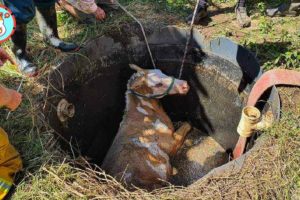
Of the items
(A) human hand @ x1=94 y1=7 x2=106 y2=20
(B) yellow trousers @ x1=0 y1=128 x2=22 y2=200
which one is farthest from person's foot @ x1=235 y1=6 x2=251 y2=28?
(B) yellow trousers @ x1=0 y1=128 x2=22 y2=200

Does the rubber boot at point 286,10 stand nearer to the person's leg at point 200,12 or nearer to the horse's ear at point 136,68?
the person's leg at point 200,12

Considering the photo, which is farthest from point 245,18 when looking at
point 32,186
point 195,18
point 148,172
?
point 32,186

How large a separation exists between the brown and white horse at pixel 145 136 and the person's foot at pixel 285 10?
1742 millimetres

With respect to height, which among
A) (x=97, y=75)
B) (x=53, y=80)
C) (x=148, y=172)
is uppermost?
(x=53, y=80)

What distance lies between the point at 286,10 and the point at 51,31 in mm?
3362

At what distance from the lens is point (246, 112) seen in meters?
3.88

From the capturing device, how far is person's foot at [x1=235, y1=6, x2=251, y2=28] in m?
5.18

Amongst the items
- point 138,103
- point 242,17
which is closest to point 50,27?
point 138,103

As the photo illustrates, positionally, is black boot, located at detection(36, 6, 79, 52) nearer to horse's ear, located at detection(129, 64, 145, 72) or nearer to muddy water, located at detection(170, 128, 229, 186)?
horse's ear, located at detection(129, 64, 145, 72)

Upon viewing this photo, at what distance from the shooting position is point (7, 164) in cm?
312

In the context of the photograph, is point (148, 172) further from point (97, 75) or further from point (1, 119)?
point (1, 119)

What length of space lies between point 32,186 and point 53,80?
154 centimetres

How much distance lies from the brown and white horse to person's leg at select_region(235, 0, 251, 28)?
124 centimetres

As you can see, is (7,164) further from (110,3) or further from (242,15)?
(242,15)
